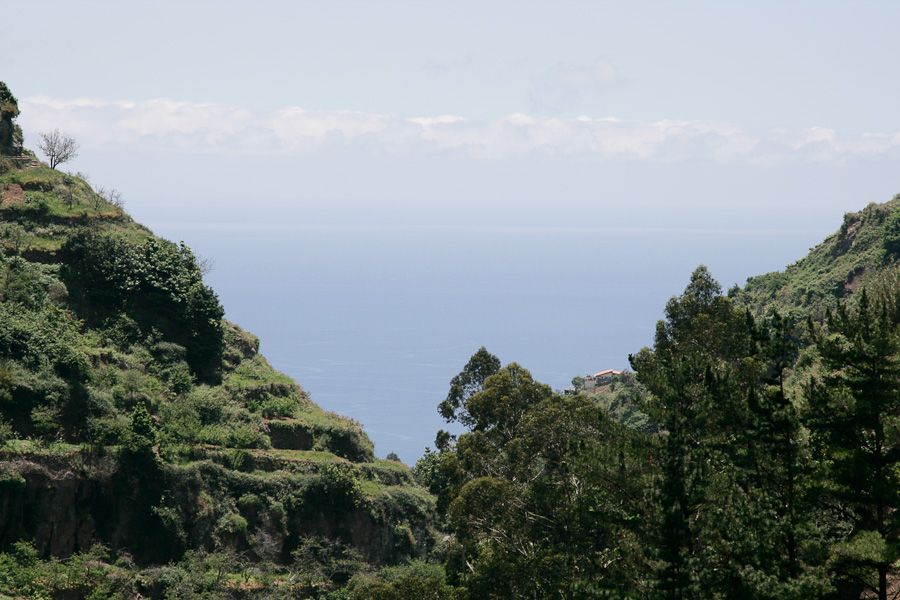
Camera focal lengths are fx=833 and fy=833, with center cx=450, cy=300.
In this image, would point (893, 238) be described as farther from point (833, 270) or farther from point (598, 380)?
point (598, 380)

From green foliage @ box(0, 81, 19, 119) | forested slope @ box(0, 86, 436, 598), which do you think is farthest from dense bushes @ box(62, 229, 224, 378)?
green foliage @ box(0, 81, 19, 119)

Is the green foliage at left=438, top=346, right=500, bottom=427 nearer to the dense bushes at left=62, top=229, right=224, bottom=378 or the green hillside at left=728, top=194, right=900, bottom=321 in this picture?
the dense bushes at left=62, top=229, right=224, bottom=378

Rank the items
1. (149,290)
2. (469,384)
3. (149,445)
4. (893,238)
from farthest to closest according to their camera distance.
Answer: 1. (893,238)
2. (149,290)
3. (469,384)
4. (149,445)

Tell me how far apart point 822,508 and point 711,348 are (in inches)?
461

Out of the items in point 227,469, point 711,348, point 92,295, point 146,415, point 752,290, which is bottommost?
point 227,469

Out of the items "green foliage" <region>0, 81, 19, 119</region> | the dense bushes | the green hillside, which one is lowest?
the dense bushes

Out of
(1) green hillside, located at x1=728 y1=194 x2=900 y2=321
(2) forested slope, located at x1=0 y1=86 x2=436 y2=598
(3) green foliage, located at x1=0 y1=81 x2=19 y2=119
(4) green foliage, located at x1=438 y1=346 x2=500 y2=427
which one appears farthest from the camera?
(1) green hillside, located at x1=728 y1=194 x2=900 y2=321

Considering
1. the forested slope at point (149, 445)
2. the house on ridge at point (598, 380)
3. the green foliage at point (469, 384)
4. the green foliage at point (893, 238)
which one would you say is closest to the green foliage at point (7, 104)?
the forested slope at point (149, 445)

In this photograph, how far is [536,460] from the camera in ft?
113

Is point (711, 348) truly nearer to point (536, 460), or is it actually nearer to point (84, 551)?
point (536, 460)

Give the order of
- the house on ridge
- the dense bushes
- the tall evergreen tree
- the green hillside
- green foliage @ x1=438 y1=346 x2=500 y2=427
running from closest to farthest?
the tall evergreen tree → green foliage @ x1=438 y1=346 x2=500 y2=427 → the dense bushes → the green hillside → the house on ridge

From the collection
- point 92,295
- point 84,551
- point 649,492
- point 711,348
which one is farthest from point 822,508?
point 92,295

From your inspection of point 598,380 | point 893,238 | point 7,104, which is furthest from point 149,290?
point 598,380

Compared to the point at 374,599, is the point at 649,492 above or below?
above
